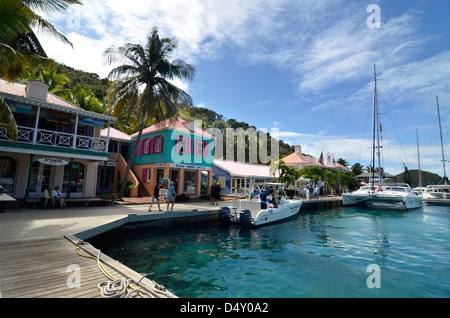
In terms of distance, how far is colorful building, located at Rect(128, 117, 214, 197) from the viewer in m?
20.6

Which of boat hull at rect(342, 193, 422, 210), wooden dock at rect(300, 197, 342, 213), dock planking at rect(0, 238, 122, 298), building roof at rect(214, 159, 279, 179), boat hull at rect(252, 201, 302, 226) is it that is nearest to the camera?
dock planking at rect(0, 238, 122, 298)

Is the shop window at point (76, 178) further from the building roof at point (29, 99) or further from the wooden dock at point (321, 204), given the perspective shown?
the wooden dock at point (321, 204)

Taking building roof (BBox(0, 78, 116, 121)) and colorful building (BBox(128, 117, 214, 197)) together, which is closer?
building roof (BBox(0, 78, 116, 121))

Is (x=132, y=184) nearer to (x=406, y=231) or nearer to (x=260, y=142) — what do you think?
(x=406, y=231)

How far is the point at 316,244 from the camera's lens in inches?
421

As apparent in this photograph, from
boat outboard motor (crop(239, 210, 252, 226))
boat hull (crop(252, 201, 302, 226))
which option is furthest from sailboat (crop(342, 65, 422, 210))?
boat outboard motor (crop(239, 210, 252, 226))

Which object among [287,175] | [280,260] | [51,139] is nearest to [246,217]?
[280,260]

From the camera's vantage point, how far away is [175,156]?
67.8 feet

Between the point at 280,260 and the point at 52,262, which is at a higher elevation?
the point at 52,262

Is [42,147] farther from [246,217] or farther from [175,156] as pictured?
[246,217]

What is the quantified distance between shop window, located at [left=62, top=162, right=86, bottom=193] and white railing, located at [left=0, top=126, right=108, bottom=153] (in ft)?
6.18

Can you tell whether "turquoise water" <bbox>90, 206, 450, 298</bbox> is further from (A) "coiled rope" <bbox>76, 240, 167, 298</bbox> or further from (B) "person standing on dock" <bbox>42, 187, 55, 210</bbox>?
(B) "person standing on dock" <bbox>42, 187, 55, 210</bbox>

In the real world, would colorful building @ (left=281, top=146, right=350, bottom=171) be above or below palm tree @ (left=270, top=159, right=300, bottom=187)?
above

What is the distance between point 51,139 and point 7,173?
3155 mm
